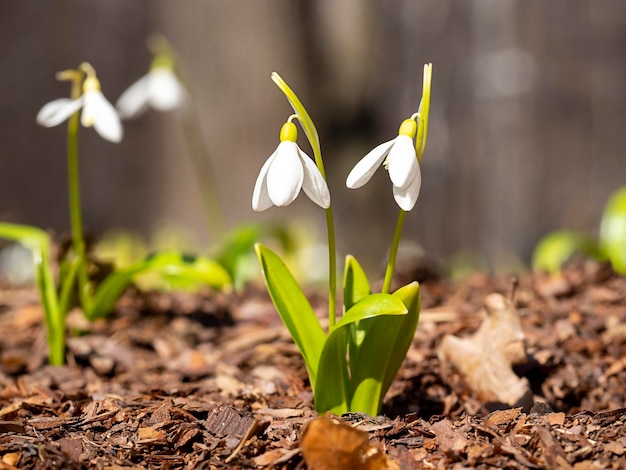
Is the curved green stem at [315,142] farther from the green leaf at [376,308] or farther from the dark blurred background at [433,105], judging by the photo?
the dark blurred background at [433,105]

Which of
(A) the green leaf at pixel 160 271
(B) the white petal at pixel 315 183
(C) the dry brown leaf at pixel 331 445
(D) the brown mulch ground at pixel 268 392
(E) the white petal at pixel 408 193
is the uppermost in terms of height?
(B) the white petal at pixel 315 183

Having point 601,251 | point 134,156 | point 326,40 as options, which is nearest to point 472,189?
point 326,40

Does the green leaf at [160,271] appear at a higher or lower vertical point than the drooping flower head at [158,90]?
lower

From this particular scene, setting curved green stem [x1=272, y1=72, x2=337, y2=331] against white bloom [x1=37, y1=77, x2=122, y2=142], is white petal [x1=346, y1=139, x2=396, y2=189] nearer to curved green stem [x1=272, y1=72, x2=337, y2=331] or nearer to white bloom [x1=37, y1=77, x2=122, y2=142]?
curved green stem [x1=272, y1=72, x2=337, y2=331]

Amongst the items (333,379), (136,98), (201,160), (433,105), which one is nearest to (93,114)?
(333,379)

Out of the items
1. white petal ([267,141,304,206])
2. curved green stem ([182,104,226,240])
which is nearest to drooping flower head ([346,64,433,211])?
white petal ([267,141,304,206])

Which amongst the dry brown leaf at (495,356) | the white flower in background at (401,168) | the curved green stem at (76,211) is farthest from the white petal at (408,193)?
the curved green stem at (76,211)

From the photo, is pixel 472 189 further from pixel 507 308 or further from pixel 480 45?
pixel 507 308
